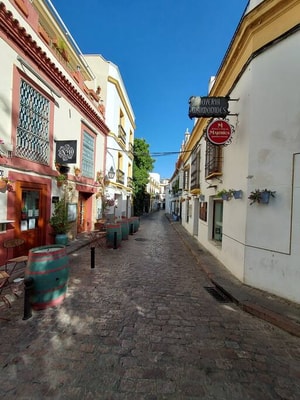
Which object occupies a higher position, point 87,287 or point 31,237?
point 31,237

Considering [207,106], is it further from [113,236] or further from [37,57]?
[113,236]

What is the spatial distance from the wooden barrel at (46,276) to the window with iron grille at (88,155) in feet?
23.5

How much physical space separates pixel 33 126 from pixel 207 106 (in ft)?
17.3

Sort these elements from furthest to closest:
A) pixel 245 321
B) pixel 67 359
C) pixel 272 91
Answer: pixel 272 91
pixel 245 321
pixel 67 359

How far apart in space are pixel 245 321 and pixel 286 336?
59cm

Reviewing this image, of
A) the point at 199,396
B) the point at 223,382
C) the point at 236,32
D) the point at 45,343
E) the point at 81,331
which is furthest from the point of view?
the point at 236,32

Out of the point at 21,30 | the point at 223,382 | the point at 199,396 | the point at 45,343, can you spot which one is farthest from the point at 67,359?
the point at 21,30

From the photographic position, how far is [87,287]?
4609mm

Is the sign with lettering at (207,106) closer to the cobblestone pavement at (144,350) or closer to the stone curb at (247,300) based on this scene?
the stone curb at (247,300)

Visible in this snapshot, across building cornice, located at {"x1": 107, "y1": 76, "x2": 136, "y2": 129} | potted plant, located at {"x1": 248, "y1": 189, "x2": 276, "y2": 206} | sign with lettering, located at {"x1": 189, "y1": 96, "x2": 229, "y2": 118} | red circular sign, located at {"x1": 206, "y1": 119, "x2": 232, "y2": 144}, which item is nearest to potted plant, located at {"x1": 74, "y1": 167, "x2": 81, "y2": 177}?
sign with lettering, located at {"x1": 189, "y1": 96, "x2": 229, "y2": 118}

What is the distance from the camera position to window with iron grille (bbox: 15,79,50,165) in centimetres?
584

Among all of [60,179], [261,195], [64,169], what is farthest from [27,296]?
[64,169]

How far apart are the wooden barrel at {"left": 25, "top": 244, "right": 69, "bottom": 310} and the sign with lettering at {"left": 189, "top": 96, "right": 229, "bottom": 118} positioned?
4.75m

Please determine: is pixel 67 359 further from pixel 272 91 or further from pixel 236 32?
pixel 236 32
